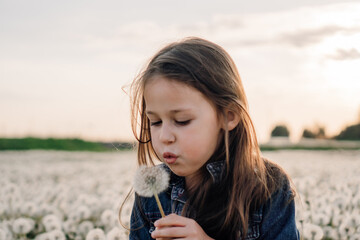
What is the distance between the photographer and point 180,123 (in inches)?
97.2

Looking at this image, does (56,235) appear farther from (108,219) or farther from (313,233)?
(313,233)

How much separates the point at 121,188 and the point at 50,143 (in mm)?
20208

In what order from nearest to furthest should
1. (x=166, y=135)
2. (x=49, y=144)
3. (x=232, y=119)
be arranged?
(x=166, y=135) < (x=232, y=119) < (x=49, y=144)

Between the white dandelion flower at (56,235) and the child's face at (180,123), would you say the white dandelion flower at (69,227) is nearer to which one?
the white dandelion flower at (56,235)

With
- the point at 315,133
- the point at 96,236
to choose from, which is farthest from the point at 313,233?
the point at 315,133

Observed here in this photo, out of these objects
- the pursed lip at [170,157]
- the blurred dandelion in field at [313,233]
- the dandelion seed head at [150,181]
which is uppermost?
the pursed lip at [170,157]

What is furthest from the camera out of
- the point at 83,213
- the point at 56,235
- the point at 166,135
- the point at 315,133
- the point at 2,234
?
the point at 315,133

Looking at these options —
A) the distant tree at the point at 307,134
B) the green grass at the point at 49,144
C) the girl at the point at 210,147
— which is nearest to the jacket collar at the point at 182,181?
the girl at the point at 210,147

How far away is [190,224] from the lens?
2.38 meters

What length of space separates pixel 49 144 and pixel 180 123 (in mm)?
24389

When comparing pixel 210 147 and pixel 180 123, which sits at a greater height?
pixel 180 123

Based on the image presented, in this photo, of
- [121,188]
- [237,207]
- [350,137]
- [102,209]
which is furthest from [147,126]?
[350,137]

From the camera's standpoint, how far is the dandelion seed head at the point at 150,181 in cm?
250

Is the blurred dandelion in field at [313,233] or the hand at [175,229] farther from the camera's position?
the blurred dandelion in field at [313,233]
